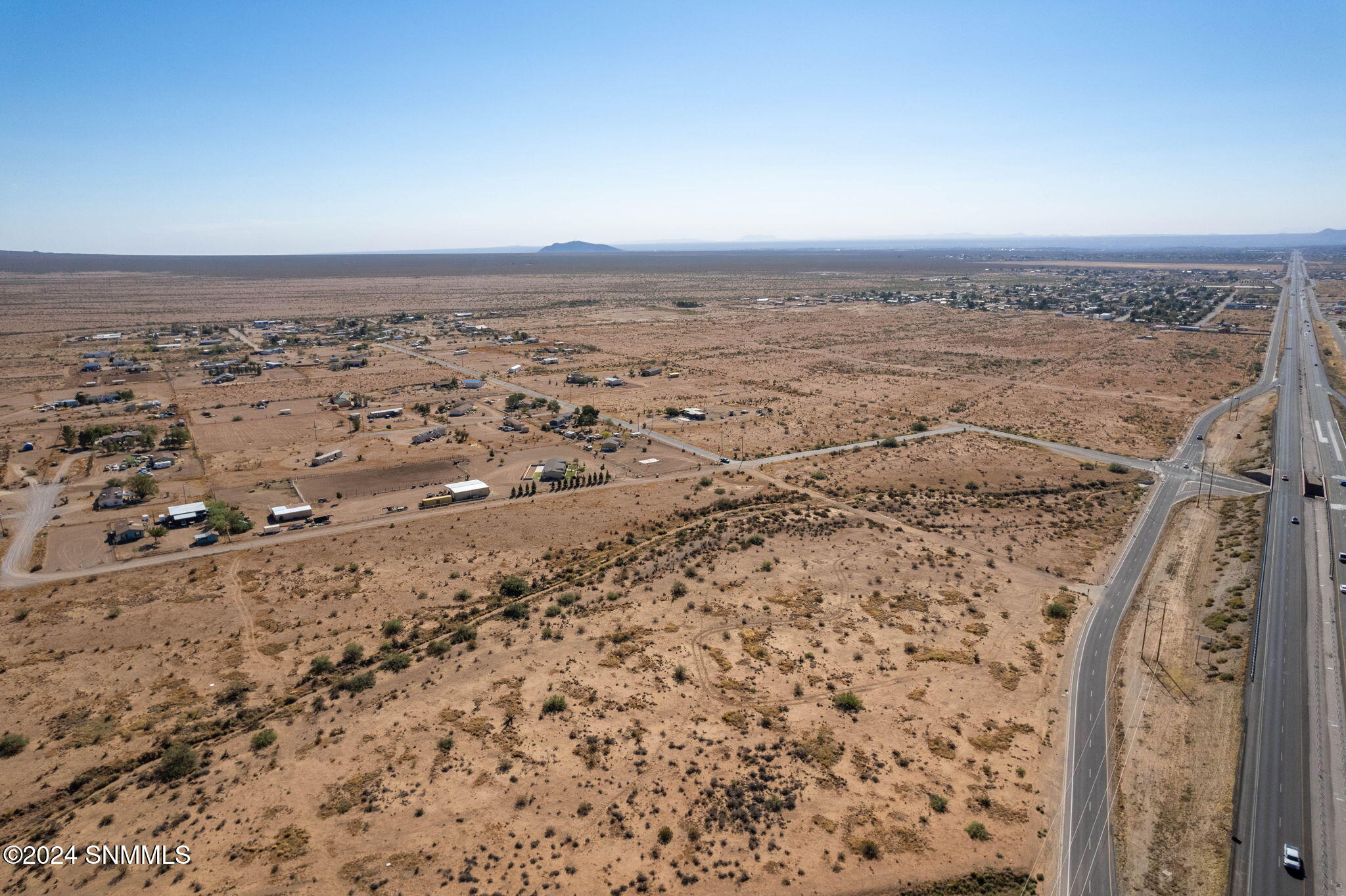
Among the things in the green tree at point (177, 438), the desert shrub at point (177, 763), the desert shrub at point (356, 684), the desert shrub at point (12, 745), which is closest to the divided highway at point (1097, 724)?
the desert shrub at point (356, 684)

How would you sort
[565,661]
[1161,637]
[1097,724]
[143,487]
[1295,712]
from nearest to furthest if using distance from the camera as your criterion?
[1097,724]
[1295,712]
[565,661]
[1161,637]
[143,487]

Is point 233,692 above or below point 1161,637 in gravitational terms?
above

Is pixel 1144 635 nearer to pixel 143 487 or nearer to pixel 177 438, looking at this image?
pixel 143 487

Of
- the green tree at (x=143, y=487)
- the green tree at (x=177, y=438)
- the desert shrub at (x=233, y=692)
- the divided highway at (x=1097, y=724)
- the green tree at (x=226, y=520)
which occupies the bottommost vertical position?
the divided highway at (x=1097, y=724)

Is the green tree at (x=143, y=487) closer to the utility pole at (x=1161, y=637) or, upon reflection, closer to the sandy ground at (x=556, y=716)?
the sandy ground at (x=556, y=716)

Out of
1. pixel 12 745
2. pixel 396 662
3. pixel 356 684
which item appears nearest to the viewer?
pixel 12 745

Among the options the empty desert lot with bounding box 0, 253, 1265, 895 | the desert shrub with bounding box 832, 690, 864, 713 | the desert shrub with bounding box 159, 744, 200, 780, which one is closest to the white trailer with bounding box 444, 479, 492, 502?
the empty desert lot with bounding box 0, 253, 1265, 895

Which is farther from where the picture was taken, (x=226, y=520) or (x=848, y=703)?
(x=226, y=520)

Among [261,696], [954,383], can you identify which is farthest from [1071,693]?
[954,383]

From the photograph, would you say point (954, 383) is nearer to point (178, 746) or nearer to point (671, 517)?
point (671, 517)

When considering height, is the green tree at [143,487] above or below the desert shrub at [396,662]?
above

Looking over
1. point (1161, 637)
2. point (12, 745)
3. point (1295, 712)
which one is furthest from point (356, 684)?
point (1295, 712)
